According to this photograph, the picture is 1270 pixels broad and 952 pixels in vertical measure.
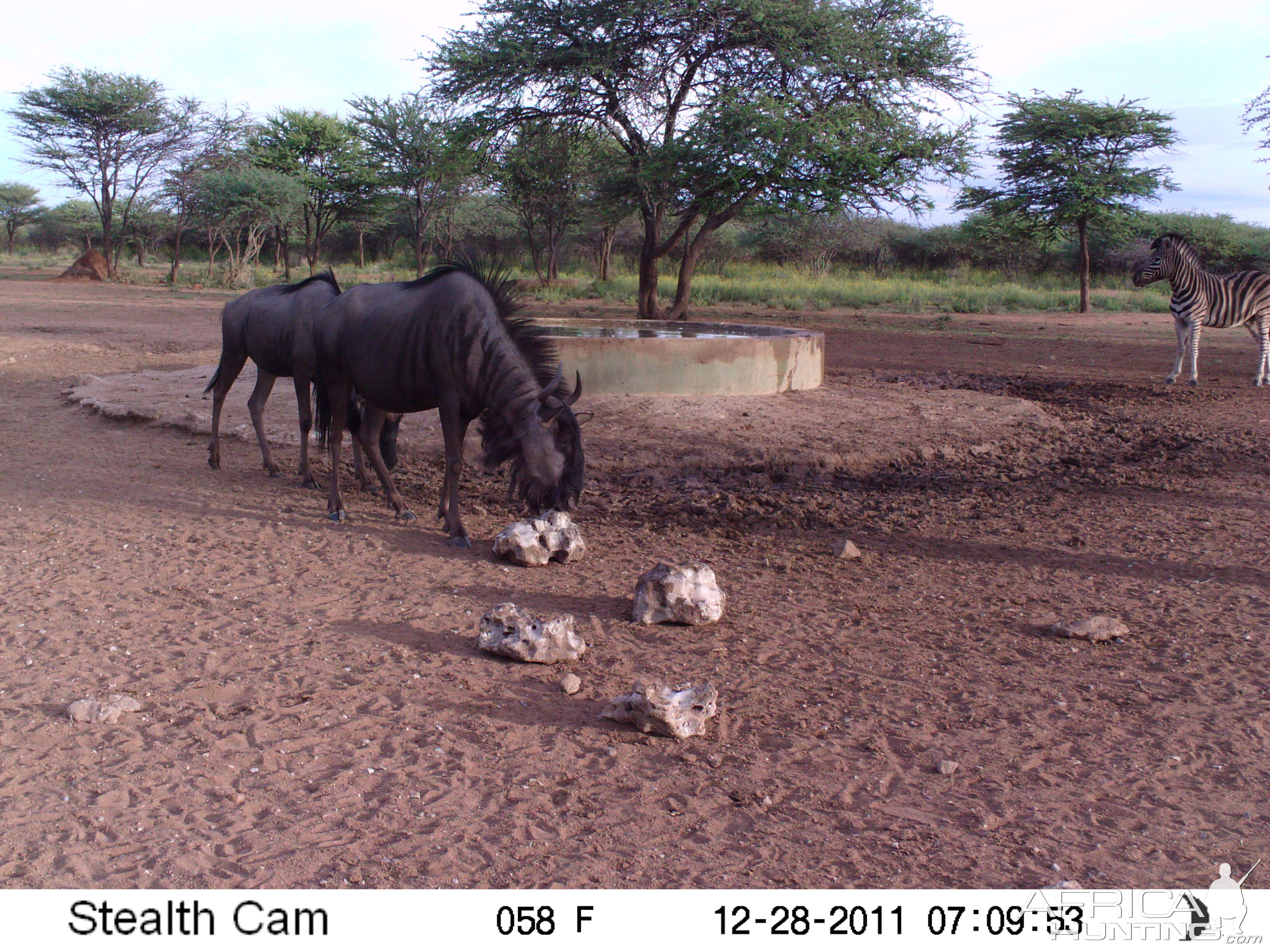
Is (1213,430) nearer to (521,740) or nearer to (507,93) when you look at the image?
(521,740)

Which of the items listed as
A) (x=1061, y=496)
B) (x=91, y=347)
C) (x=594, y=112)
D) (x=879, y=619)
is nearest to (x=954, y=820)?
(x=879, y=619)

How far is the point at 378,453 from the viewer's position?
6398mm

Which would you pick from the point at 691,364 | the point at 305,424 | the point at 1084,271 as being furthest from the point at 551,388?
the point at 1084,271

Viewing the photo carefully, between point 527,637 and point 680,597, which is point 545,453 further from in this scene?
point 527,637

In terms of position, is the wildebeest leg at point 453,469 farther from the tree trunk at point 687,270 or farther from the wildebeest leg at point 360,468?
the tree trunk at point 687,270

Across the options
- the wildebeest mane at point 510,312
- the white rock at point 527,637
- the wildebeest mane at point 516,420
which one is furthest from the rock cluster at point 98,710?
the wildebeest mane at point 510,312

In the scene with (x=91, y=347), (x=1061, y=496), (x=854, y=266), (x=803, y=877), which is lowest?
(x=803, y=877)

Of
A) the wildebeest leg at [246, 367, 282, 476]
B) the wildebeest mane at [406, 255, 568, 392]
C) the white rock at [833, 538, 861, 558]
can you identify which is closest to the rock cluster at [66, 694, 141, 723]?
the wildebeest mane at [406, 255, 568, 392]

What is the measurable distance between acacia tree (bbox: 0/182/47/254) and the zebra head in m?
57.6

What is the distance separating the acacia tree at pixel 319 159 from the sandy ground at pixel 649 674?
101 ft

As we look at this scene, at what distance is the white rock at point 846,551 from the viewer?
18.1 ft

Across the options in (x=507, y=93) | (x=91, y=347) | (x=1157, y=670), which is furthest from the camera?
(x=507, y=93)

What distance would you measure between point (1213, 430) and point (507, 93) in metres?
14.6

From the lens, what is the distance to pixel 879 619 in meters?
4.52
